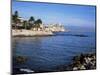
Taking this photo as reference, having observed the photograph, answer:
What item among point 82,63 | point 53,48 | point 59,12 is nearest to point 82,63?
point 82,63

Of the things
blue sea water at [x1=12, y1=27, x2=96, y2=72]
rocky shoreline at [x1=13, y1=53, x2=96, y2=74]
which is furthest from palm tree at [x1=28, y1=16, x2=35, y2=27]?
rocky shoreline at [x1=13, y1=53, x2=96, y2=74]

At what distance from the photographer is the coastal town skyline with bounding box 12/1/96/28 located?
101 inches

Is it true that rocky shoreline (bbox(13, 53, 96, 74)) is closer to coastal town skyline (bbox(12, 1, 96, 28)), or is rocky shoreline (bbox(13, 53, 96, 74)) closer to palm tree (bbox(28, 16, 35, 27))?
coastal town skyline (bbox(12, 1, 96, 28))

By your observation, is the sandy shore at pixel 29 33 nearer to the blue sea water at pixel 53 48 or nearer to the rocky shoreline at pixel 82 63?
the blue sea water at pixel 53 48

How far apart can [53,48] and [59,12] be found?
0.44 m

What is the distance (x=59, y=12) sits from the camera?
2.71 metres

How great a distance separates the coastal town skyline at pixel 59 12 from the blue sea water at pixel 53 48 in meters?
0.11

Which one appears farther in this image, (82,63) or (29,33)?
(82,63)

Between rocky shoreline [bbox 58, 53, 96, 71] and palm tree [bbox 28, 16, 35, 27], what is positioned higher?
palm tree [bbox 28, 16, 35, 27]

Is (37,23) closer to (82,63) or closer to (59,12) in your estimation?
(59,12)

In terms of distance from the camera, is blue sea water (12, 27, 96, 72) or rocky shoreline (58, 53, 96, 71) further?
rocky shoreline (58, 53, 96, 71)

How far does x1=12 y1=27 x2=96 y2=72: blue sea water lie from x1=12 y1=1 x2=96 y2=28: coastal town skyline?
4.5 inches

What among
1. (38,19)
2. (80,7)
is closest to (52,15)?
(38,19)

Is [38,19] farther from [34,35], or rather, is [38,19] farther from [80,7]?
[80,7]
